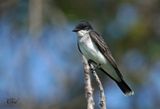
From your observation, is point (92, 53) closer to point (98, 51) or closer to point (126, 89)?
point (98, 51)

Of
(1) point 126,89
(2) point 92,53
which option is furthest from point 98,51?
(1) point 126,89

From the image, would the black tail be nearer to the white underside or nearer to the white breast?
the white underside

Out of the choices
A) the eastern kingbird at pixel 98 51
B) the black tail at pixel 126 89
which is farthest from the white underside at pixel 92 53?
the black tail at pixel 126 89

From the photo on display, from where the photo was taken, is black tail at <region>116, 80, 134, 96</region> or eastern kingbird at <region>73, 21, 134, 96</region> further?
eastern kingbird at <region>73, 21, 134, 96</region>

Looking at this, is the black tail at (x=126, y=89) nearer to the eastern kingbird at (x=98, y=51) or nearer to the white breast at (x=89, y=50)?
the eastern kingbird at (x=98, y=51)

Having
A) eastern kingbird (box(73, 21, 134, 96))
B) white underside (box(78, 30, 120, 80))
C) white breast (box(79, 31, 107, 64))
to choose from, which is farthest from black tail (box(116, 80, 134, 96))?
white breast (box(79, 31, 107, 64))

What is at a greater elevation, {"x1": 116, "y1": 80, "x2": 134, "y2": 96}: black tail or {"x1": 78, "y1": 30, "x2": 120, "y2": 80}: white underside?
{"x1": 78, "y1": 30, "x2": 120, "y2": 80}: white underside

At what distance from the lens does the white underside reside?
7.43m

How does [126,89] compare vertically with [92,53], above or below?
below

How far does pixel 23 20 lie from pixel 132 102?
2105 mm

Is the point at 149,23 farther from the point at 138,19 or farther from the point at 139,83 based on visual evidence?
the point at 139,83

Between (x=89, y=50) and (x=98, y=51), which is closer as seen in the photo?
(x=89, y=50)

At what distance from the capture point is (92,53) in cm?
747

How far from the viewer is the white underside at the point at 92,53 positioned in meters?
7.43
